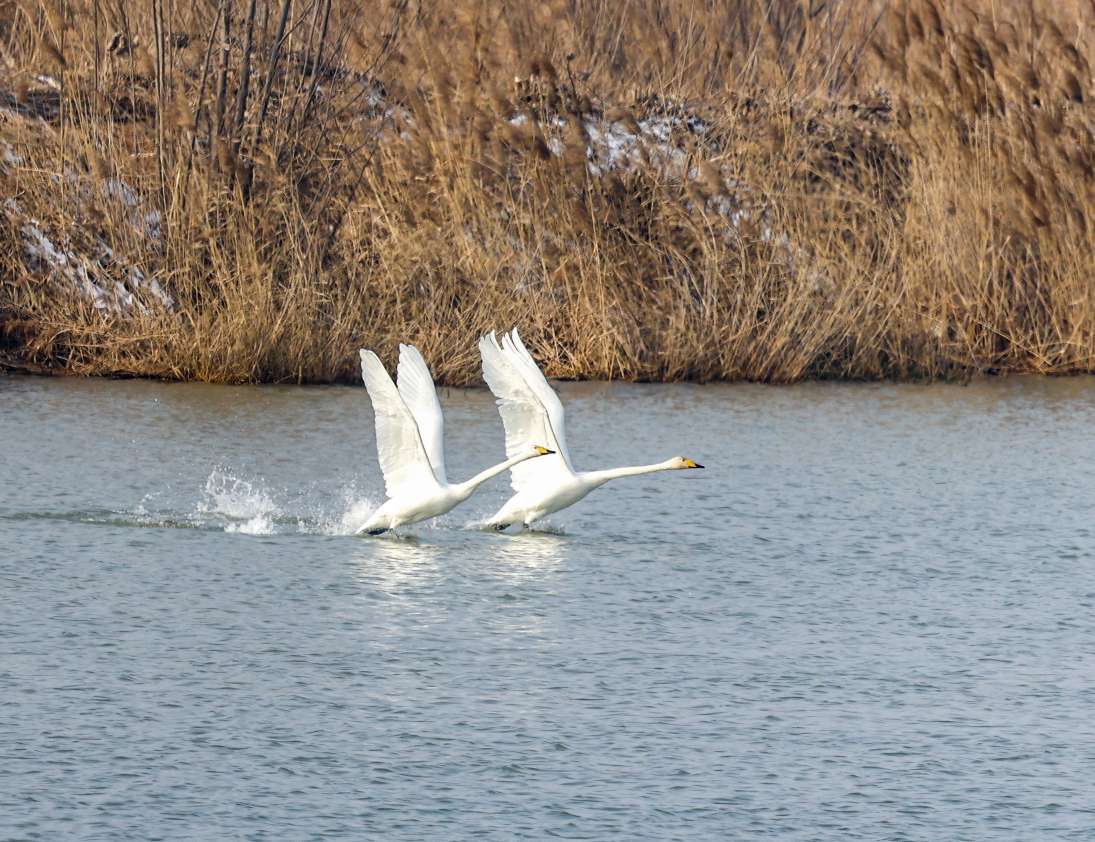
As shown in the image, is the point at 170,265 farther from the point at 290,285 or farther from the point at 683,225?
the point at 683,225

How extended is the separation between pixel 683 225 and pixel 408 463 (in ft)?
27.9

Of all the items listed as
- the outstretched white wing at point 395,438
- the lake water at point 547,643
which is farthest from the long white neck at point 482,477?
the lake water at point 547,643

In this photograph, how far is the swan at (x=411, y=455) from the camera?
1138 centimetres

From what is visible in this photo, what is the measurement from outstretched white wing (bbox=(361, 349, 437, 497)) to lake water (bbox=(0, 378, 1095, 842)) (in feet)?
1.20

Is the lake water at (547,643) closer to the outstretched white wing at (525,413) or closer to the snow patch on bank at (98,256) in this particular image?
the outstretched white wing at (525,413)

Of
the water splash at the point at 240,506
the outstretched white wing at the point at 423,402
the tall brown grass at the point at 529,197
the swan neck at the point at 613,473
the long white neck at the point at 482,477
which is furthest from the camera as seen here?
the tall brown grass at the point at 529,197

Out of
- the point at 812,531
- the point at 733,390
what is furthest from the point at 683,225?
the point at 812,531

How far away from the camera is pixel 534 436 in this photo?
12.3m

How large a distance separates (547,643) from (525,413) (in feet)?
10.4

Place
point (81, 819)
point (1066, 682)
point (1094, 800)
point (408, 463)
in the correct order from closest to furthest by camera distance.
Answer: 1. point (81, 819)
2. point (1094, 800)
3. point (1066, 682)
4. point (408, 463)

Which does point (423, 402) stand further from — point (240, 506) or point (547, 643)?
point (547, 643)

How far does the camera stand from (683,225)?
64.4ft

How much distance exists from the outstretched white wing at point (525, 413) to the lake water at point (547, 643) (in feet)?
1.33

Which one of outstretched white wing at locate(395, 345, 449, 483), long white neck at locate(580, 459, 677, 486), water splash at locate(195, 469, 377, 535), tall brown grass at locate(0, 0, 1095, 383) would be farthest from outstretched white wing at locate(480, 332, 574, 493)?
tall brown grass at locate(0, 0, 1095, 383)
